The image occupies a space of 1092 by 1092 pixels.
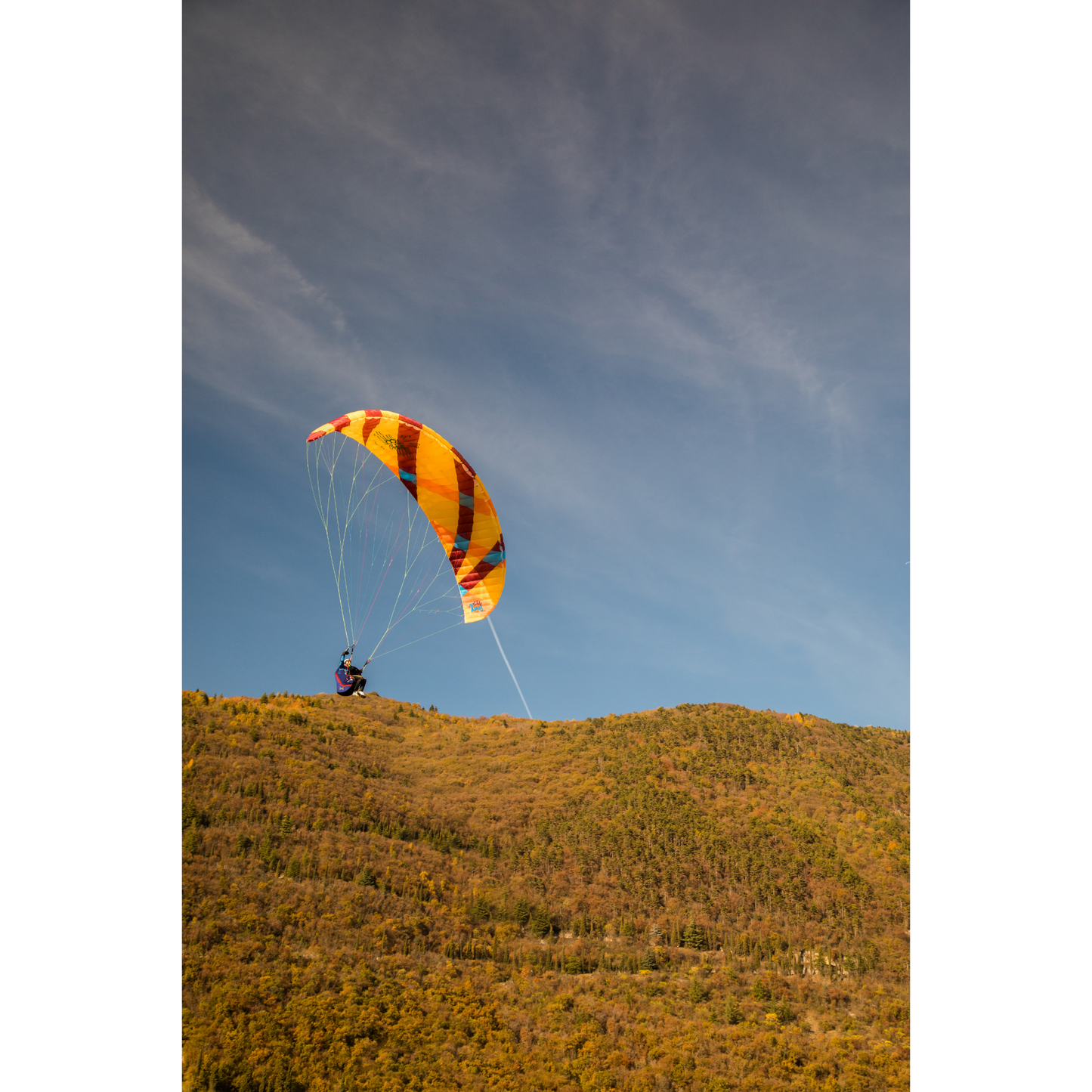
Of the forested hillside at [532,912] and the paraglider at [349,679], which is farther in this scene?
the paraglider at [349,679]

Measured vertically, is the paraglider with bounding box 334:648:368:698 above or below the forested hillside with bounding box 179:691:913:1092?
above

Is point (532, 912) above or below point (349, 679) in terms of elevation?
below

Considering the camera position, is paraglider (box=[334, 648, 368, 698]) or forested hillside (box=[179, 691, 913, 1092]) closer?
forested hillside (box=[179, 691, 913, 1092])
